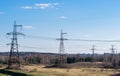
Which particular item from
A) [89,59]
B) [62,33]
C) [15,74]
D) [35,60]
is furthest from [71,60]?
[15,74]

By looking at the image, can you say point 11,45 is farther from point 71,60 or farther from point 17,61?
point 71,60

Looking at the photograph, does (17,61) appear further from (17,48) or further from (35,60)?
(35,60)

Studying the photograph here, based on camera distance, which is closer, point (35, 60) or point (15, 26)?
point (15, 26)

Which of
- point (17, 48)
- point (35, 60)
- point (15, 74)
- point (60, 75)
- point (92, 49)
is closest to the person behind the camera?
point (60, 75)

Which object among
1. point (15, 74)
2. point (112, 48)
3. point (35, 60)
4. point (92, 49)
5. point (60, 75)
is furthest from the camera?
point (35, 60)

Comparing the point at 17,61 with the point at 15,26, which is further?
the point at 17,61

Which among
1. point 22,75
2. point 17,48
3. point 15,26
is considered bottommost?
point 22,75

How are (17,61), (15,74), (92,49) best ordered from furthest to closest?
(92,49) < (17,61) < (15,74)

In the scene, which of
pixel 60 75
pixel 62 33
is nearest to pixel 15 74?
pixel 60 75

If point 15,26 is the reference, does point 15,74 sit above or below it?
below
